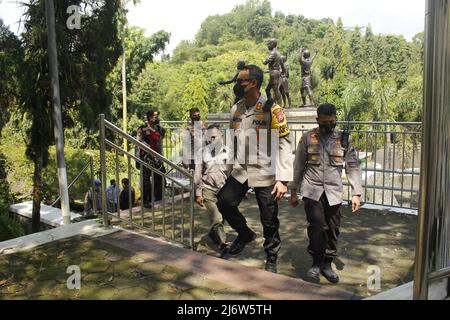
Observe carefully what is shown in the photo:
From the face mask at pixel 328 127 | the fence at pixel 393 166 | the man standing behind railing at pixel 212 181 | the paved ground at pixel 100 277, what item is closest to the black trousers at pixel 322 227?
the face mask at pixel 328 127

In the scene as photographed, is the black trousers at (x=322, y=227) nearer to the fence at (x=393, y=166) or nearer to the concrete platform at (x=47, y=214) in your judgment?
the fence at (x=393, y=166)

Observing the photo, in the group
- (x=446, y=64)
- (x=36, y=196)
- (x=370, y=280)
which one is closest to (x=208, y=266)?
(x=370, y=280)

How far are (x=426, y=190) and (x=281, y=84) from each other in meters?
8.70

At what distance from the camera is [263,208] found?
369cm

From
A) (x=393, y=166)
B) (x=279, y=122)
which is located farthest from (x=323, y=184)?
(x=393, y=166)

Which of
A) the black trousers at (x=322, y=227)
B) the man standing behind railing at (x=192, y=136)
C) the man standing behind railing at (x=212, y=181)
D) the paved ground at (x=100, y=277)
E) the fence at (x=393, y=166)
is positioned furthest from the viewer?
the fence at (x=393, y=166)

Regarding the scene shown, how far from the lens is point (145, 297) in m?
2.96

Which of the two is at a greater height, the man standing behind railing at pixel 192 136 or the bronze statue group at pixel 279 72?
the bronze statue group at pixel 279 72

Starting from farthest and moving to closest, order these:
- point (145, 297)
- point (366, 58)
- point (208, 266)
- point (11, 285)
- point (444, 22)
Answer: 1. point (366, 58)
2. point (208, 266)
3. point (11, 285)
4. point (145, 297)
5. point (444, 22)

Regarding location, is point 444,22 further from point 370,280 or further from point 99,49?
point 99,49

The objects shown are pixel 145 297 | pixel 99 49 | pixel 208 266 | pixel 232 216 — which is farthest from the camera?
pixel 99 49

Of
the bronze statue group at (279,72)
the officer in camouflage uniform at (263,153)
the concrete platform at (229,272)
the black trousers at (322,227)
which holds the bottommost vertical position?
the concrete platform at (229,272)

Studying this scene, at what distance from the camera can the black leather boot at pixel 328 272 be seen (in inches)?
139

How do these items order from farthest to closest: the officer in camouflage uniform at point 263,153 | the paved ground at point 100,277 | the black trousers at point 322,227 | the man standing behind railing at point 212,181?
the man standing behind railing at point 212,181 < the officer in camouflage uniform at point 263,153 < the black trousers at point 322,227 < the paved ground at point 100,277
